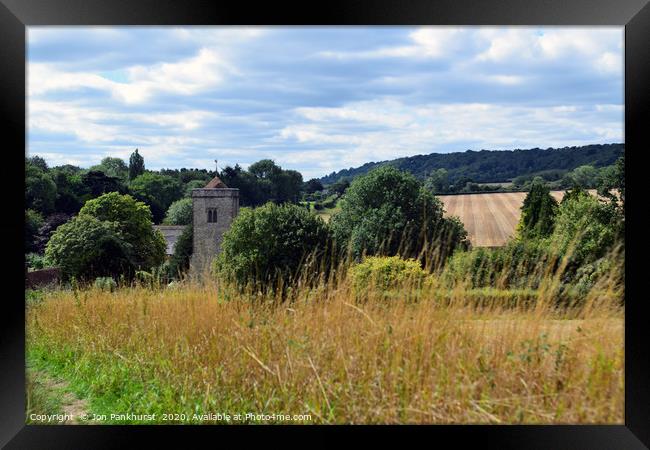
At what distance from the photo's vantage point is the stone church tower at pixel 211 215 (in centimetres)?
542

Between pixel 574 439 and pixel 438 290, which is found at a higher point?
pixel 438 290

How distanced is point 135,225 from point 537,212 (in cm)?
414

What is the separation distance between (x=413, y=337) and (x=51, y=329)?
2.71 meters

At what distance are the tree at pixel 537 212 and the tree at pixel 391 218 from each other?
1.71 ft

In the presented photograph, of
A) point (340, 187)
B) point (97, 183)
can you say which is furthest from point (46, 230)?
point (340, 187)

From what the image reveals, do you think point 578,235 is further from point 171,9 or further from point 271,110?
point 171,9

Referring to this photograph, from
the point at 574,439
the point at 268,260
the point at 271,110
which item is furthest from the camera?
the point at 268,260

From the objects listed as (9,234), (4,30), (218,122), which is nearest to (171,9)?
(4,30)

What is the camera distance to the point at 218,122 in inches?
191

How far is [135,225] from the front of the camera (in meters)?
6.21

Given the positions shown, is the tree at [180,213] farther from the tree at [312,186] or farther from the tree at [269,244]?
the tree at [312,186]

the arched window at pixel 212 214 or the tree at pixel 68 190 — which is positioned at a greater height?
the tree at pixel 68 190

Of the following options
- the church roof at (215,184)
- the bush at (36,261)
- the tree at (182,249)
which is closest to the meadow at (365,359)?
the bush at (36,261)

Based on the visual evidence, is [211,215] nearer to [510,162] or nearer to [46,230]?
[46,230]
